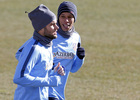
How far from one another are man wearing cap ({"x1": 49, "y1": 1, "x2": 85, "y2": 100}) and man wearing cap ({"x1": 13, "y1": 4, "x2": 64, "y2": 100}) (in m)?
0.98

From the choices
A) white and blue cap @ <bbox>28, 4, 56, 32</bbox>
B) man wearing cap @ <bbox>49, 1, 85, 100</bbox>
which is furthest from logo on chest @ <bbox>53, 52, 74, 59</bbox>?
white and blue cap @ <bbox>28, 4, 56, 32</bbox>

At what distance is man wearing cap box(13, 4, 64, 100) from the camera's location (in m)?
4.68

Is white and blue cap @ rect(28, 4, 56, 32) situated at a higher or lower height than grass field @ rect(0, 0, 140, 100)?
higher

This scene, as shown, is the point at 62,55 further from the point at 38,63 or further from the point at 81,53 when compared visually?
the point at 38,63

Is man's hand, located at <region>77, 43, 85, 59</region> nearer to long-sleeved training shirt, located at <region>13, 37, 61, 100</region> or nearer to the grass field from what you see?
long-sleeved training shirt, located at <region>13, 37, 61, 100</region>

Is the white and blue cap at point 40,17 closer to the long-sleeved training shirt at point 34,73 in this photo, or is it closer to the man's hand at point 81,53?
the long-sleeved training shirt at point 34,73

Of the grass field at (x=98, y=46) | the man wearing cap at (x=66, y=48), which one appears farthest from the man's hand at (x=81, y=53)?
the grass field at (x=98, y=46)

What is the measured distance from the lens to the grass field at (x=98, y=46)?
9828 millimetres

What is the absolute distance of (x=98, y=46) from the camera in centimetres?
1458

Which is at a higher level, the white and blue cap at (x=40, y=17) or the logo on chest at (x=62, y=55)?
the white and blue cap at (x=40, y=17)

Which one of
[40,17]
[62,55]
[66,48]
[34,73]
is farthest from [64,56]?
[34,73]

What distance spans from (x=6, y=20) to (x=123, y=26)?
5216 millimetres

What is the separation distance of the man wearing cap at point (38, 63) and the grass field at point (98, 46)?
4.01m

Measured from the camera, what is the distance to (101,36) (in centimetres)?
1628
